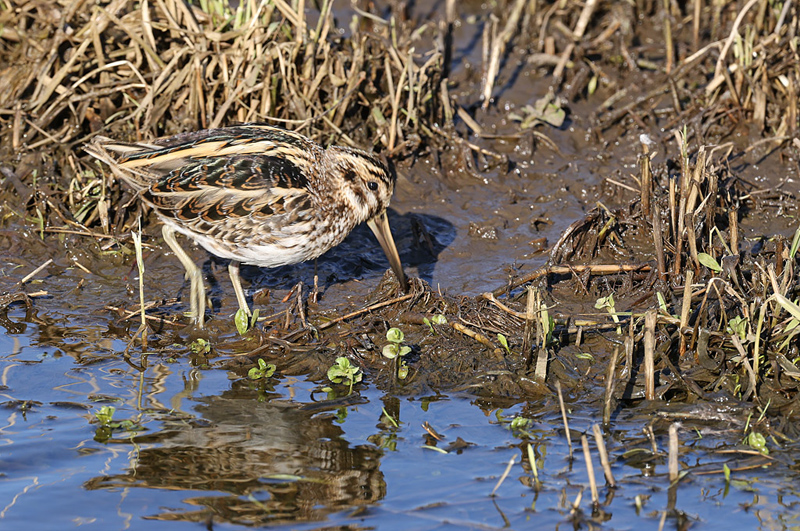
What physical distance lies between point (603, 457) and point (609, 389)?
23.7 inches

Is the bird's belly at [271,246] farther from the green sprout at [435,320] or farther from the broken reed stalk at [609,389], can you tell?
the broken reed stalk at [609,389]

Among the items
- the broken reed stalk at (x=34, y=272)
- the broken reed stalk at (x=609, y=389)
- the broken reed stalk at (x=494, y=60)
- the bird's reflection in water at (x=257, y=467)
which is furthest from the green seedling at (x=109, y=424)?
the broken reed stalk at (x=494, y=60)

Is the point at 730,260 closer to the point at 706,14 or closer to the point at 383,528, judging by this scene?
the point at 383,528

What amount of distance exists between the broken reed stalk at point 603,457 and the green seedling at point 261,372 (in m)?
1.87

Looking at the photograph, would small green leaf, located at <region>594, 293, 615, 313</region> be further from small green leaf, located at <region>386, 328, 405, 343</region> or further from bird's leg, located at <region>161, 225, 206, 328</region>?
bird's leg, located at <region>161, 225, 206, 328</region>

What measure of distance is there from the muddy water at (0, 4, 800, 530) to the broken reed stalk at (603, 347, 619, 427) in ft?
0.21

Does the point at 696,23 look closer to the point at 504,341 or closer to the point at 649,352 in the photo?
the point at 504,341

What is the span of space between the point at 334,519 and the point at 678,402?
6.09ft

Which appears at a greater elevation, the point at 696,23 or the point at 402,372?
the point at 696,23

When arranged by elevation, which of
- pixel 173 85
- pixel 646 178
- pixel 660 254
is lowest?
pixel 660 254

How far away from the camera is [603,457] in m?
3.82

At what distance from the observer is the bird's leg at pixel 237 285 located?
553 cm

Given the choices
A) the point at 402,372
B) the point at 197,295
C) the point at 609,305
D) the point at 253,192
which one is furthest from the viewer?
the point at 197,295

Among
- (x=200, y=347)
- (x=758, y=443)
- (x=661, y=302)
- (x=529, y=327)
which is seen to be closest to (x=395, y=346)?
(x=529, y=327)
